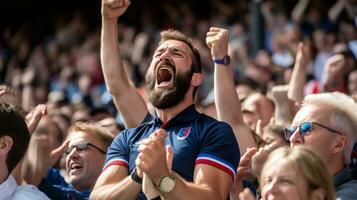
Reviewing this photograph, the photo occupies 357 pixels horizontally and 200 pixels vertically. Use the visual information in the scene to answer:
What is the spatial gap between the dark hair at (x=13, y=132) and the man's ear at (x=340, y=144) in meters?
1.75

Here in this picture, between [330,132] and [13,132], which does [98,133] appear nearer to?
[13,132]

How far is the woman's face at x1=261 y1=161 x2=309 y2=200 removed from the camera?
5164mm

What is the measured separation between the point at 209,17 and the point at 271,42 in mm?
3034

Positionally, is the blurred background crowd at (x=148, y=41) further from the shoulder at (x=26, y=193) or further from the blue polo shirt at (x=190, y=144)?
the shoulder at (x=26, y=193)

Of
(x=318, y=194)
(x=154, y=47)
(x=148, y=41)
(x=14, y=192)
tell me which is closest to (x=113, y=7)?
(x=14, y=192)

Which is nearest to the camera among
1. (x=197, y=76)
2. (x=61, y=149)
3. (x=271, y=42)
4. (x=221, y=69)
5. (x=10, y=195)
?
(x=10, y=195)

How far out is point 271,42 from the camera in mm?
13695

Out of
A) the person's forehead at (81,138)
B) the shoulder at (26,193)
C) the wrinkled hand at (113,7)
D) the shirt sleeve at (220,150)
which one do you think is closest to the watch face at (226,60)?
the wrinkled hand at (113,7)

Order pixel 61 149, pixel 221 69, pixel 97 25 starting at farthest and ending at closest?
pixel 97 25
pixel 61 149
pixel 221 69

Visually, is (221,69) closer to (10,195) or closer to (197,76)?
(197,76)

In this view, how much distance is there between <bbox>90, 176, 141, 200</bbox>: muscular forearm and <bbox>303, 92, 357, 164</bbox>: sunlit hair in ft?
3.89

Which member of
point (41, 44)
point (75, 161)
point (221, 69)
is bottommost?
point (41, 44)

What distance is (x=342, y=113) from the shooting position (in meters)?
6.57

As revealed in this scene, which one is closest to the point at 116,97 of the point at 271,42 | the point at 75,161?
the point at 75,161
